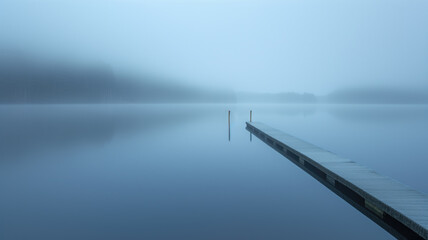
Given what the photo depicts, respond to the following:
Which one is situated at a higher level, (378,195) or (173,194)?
(378,195)

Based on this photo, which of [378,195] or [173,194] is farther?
[173,194]

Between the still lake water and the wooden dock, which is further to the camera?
the still lake water

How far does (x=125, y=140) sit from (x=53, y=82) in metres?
129

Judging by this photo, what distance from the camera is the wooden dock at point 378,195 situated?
518 cm

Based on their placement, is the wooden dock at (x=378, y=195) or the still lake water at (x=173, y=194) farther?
Answer: the still lake water at (x=173, y=194)

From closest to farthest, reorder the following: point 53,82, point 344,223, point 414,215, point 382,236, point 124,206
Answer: point 414,215 → point 382,236 → point 344,223 → point 124,206 → point 53,82

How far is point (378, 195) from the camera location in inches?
242

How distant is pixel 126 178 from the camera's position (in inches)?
363

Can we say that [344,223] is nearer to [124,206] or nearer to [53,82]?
[124,206]

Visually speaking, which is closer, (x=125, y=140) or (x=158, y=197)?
(x=158, y=197)

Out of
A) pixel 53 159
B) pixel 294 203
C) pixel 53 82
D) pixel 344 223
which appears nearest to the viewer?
pixel 344 223

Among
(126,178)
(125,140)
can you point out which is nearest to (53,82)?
(125,140)

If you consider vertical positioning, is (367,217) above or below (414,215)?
below

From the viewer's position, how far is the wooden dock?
17.0 ft
